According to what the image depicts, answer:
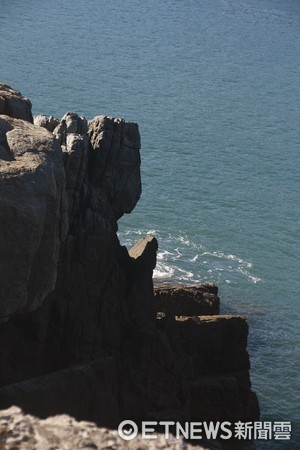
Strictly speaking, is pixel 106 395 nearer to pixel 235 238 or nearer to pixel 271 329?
pixel 271 329

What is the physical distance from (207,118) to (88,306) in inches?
2345

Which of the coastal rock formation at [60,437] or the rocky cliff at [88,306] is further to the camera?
the rocky cliff at [88,306]

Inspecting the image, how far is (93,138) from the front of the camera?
36531 millimetres

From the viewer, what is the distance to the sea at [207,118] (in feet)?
181

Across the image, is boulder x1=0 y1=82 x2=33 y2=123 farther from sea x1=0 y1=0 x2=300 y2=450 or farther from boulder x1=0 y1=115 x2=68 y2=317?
sea x1=0 y1=0 x2=300 y2=450

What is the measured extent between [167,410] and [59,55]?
3120 inches

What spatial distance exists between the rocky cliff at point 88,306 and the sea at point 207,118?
14.4 ft

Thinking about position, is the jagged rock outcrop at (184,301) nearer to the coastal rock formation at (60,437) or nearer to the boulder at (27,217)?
the boulder at (27,217)

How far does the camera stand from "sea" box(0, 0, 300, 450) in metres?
55.1

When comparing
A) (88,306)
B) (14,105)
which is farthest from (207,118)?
(14,105)

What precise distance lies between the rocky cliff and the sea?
14.4 feet

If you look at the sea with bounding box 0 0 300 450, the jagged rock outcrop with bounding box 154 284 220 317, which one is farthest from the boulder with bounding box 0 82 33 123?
the sea with bounding box 0 0 300 450

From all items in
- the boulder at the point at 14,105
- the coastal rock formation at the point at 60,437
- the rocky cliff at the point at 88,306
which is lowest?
the coastal rock formation at the point at 60,437

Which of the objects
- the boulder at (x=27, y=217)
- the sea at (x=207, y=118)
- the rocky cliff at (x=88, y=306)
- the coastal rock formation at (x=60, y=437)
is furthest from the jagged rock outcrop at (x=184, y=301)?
the coastal rock formation at (x=60, y=437)
